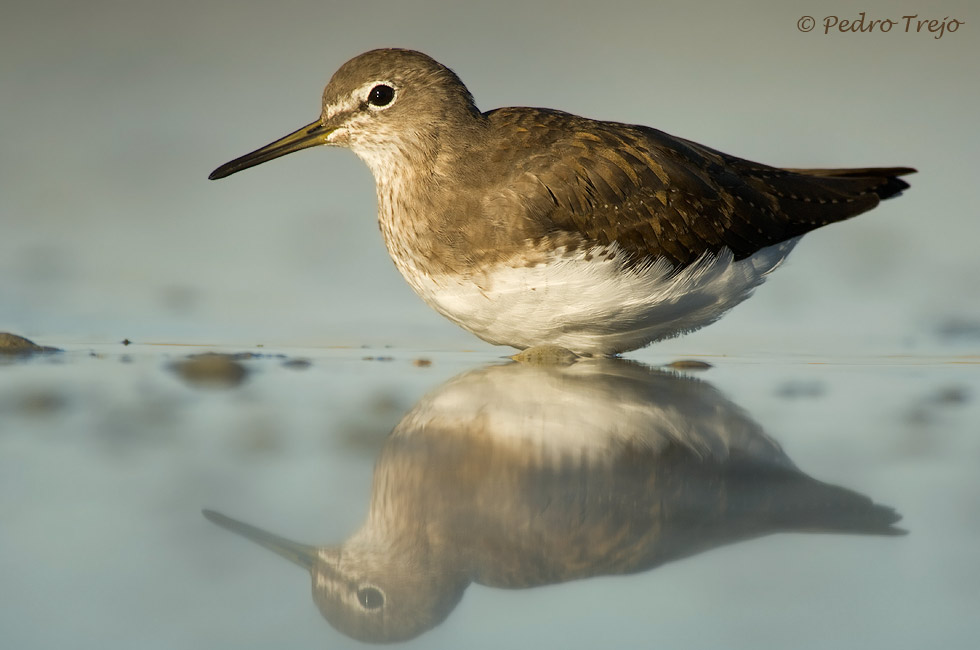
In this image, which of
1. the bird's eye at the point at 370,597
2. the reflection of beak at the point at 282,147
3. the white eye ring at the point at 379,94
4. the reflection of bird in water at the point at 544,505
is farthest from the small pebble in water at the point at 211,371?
the bird's eye at the point at 370,597

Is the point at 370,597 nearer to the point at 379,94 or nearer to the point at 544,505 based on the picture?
the point at 544,505

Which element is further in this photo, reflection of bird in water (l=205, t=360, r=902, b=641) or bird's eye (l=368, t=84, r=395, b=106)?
bird's eye (l=368, t=84, r=395, b=106)

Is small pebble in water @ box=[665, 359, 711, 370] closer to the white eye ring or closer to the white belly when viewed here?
the white belly

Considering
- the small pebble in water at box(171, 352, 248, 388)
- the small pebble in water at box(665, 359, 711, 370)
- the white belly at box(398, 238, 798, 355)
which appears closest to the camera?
the small pebble in water at box(171, 352, 248, 388)

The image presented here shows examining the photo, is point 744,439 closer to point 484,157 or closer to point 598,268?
point 598,268

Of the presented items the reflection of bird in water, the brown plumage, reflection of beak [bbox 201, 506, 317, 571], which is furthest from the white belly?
reflection of beak [bbox 201, 506, 317, 571]

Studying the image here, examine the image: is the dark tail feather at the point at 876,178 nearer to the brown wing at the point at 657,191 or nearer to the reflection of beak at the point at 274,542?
the brown wing at the point at 657,191
